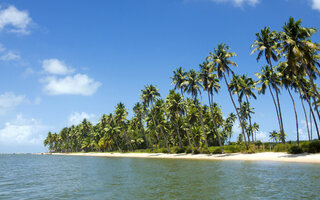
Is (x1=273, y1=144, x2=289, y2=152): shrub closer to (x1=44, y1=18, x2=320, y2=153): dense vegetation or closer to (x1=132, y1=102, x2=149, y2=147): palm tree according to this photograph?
(x1=44, y1=18, x2=320, y2=153): dense vegetation

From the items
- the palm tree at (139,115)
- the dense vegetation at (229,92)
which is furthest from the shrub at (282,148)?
the palm tree at (139,115)

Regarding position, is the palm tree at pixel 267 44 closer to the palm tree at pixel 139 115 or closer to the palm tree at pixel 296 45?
the palm tree at pixel 296 45

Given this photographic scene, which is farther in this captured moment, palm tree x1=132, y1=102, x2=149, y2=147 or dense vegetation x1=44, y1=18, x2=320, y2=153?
palm tree x1=132, y1=102, x2=149, y2=147

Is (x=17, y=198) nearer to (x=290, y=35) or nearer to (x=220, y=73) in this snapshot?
(x=290, y=35)

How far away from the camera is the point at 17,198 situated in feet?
43.5

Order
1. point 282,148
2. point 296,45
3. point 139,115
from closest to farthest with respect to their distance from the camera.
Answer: point 296,45
point 282,148
point 139,115

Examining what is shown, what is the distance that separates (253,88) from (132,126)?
2219 inches

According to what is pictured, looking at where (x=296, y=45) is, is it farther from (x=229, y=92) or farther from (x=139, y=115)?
(x=139, y=115)

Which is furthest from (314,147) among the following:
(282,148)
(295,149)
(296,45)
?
(296,45)

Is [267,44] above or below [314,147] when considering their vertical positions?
above

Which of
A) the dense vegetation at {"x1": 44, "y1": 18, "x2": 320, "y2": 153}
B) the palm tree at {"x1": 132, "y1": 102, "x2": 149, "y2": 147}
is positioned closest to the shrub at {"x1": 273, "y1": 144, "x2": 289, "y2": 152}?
the dense vegetation at {"x1": 44, "y1": 18, "x2": 320, "y2": 153}

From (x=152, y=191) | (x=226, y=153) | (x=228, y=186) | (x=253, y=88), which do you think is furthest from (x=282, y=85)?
(x=152, y=191)

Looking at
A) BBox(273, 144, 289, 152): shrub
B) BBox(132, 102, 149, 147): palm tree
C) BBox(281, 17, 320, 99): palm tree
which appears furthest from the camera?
BBox(132, 102, 149, 147): palm tree

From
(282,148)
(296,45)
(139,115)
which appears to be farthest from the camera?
(139,115)
